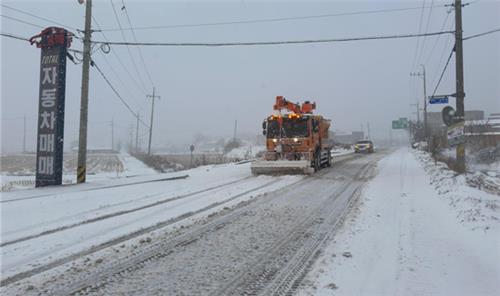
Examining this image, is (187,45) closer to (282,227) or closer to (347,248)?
(282,227)

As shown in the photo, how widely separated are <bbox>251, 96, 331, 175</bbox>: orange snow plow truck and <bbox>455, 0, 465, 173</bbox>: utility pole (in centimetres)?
610

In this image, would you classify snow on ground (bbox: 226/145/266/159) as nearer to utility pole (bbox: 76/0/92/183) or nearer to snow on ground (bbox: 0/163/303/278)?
utility pole (bbox: 76/0/92/183)

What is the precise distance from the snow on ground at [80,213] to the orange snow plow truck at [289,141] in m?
3.27

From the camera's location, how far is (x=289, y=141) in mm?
20391

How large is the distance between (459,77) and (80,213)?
15000 millimetres

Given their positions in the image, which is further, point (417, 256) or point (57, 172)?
point (57, 172)

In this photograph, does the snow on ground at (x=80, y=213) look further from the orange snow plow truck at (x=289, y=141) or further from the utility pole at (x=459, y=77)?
the utility pole at (x=459, y=77)

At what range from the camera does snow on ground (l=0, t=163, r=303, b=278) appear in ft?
21.7

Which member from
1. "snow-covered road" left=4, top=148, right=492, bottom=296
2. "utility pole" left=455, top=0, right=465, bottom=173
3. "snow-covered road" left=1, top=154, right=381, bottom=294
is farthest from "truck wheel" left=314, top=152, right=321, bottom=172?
"snow-covered road" left=4, top=148, right=492, bottom=296

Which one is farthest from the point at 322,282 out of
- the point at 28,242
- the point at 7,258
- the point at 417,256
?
the point at 28,242

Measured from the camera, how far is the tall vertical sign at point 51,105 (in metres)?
16.2

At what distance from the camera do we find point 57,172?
16.2 meters

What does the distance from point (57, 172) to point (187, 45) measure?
8303 millimetres

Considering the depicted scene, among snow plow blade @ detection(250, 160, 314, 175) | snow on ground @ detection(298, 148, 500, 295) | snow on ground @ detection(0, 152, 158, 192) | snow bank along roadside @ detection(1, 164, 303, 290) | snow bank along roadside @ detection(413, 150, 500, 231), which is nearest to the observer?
snow on ground @ detection(298, 148, 500, 295)
